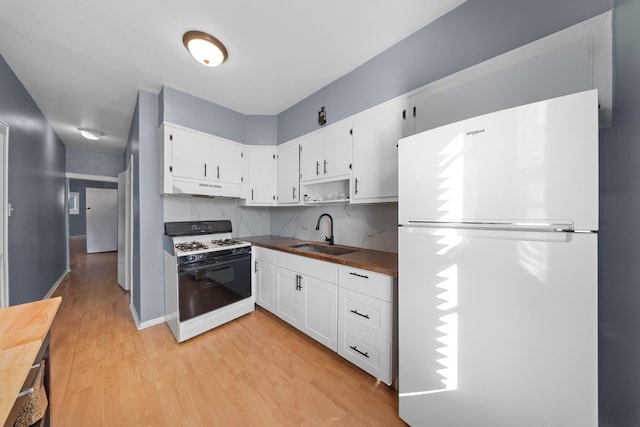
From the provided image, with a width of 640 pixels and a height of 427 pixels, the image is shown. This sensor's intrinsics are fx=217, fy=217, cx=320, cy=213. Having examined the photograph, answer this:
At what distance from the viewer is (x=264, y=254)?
2584mm

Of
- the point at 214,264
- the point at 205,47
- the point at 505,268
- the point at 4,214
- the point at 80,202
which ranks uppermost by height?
the point at 205,47

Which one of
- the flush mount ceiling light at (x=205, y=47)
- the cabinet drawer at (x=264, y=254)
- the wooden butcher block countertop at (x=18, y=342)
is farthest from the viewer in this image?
the cabinet drawer at (x=264, y=254)

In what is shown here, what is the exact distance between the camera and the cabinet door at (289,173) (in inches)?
107

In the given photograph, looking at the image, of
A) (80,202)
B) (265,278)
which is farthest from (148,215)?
(80,202)

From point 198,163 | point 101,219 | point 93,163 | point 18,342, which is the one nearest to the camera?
point 18,342

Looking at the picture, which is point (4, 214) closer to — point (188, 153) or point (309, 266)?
point (188, 153)

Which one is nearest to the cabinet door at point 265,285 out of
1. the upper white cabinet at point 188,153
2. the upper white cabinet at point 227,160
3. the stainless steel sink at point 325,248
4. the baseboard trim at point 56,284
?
the stainless steel sink at point 325,248

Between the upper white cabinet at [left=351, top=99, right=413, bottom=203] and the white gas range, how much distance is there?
1.53m

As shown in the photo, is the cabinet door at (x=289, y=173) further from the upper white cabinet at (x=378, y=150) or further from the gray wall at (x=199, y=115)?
the upper white cabinet at (x=378, y=150)

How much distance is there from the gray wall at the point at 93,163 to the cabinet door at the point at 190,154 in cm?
418

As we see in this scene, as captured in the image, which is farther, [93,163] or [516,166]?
[93,163]

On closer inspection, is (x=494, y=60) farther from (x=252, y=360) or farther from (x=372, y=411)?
(x=252, y=360)

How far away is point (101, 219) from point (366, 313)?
28.6 feet

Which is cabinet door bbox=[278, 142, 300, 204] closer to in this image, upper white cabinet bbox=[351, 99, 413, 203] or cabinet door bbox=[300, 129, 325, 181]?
cabinet door bbox=[300, 129, 325, 181]
